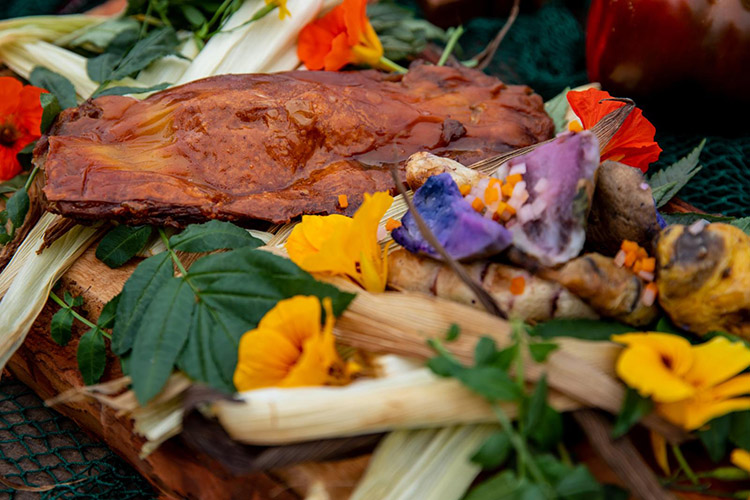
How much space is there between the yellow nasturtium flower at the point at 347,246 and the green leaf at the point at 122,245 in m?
0.47

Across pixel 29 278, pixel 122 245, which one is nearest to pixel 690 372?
pixel 122 245

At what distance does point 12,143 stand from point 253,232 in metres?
1.01

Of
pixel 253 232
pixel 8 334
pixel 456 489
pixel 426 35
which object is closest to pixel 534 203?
pixel 456 489

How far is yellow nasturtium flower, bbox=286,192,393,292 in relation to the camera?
1393 millimetres

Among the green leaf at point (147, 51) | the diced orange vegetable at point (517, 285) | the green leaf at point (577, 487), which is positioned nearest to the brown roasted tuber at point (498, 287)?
the diced orange vegetable at point (517, 285)

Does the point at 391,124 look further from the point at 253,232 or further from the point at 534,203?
the point at 534,203

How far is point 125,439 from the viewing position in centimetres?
158

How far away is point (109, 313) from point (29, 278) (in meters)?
0.39

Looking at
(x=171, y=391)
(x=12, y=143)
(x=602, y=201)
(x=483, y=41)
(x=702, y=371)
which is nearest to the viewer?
(x=702, y=371)

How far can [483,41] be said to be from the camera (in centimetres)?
319

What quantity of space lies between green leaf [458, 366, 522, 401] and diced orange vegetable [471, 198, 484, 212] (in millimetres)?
448

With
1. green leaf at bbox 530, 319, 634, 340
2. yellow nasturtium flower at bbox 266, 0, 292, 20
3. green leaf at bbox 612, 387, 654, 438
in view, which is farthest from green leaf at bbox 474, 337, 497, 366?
yellow nasturtium flower at bbox 266, 0, 292, 20

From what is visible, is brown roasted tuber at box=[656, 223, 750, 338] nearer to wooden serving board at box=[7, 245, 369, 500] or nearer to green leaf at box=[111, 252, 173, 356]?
wooden serving board at box=[7, 245, 369, 500]

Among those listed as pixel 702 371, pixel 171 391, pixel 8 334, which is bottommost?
pixel 702 371
